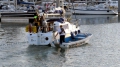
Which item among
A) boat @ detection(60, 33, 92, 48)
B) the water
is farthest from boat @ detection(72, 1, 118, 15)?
the water

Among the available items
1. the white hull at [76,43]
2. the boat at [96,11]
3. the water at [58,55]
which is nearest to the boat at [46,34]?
the white hull at [76,43]

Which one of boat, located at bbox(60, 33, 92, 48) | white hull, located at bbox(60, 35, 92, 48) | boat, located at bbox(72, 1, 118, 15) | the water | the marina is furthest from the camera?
boat, located at bbox(72, 1, 118, 15)

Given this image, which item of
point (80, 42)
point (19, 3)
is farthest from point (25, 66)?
point (19, 3)

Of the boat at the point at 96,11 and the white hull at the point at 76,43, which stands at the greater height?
the white hull at the point at 76,43

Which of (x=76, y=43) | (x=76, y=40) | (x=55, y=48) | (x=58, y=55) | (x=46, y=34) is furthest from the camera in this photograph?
(x=76, y=40)

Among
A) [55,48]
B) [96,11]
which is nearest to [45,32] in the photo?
[55,48]

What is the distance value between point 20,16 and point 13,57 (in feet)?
137

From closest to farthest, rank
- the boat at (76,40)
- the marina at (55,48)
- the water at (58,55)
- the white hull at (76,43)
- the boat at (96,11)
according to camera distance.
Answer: the water at (58,55)
the marina at (55,48)
the white hull at (76,43)
the boat at (76,40)
the boat at (96,11)

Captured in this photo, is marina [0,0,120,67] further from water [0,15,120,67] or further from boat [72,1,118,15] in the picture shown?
boat [72,1,118,15]

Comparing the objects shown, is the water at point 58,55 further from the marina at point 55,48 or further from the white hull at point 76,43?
the white hull at point 76,43

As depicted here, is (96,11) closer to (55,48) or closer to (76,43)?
(76,43)

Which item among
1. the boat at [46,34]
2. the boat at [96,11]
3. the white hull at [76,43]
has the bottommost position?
the boat at [96,11]

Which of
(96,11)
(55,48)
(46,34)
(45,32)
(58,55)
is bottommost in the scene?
(96,11)

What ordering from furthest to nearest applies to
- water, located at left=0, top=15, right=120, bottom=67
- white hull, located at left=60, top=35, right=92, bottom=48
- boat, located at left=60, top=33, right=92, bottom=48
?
boat, located at left=60, top=33, right=92, bottom=48 < white hull, located at left=60, top=35, right=92, bottom=48 < water, located at left=0, top=15, right=120, bottom=67
